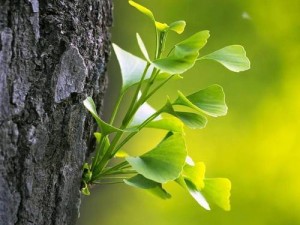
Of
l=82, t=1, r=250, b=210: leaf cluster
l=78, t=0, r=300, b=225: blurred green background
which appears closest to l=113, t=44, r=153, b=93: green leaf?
l=82, t=1, r=250, b=210: leaf cluster

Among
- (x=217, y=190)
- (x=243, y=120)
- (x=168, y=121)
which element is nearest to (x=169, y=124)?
(x=168, y=121)

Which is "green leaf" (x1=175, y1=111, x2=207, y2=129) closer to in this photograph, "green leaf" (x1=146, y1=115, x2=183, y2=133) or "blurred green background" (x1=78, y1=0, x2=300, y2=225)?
"green leaf" (x1=146, y1=115, x2=183, y2=133)

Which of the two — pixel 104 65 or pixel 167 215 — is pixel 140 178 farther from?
pixel 167 215

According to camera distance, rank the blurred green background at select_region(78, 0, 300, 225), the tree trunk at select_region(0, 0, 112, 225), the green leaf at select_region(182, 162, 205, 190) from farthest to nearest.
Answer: the blurred green background at select_region(78, 0, 300, 225)
the green leaf at select_region(182, 162, 205, 190)
the tree trunk at select_region(0, 0, 112, 225)

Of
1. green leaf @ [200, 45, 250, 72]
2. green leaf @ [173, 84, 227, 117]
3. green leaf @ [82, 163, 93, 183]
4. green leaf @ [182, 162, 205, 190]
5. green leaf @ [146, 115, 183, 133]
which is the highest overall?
green leaf @ [200, 45, 250, 72]

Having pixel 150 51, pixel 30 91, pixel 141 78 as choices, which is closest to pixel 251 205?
pixel 150 51

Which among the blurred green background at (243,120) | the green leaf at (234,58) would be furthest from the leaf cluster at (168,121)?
the blurred green background at (243,120)
